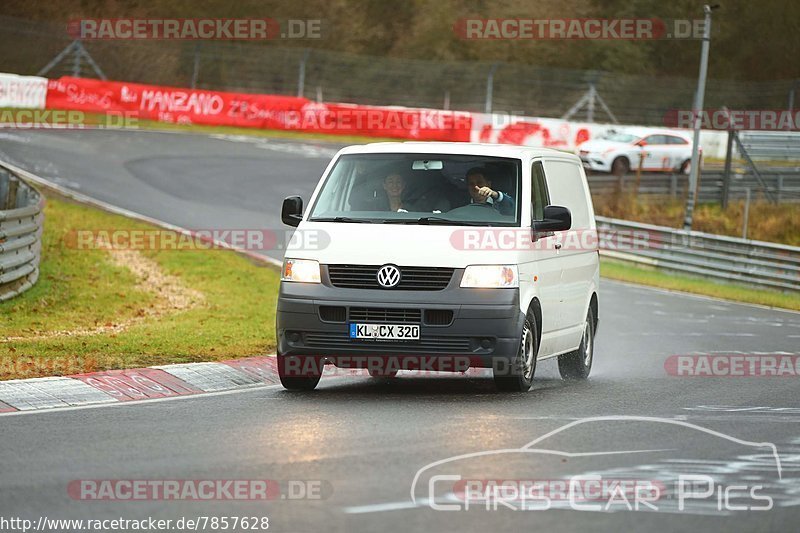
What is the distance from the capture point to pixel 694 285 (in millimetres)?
30578

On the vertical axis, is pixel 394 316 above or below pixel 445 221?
below

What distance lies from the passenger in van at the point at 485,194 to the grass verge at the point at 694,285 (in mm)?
16419

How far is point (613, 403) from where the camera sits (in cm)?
1155

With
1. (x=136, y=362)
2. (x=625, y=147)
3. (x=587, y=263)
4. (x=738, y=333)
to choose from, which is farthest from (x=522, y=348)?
A: (x=625, y=147)

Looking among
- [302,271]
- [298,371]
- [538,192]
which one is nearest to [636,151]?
[538,192]

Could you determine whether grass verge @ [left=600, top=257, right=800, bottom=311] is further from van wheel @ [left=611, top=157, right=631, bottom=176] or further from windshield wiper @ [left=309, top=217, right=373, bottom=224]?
windshield wiper @ [left=309, top=217, right=373, bottom=224]

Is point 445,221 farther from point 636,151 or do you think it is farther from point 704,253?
point 636,151

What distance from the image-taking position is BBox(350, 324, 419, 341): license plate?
37.1 feet

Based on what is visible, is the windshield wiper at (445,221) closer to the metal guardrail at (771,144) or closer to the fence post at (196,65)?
the metal guardrail at (771,144)

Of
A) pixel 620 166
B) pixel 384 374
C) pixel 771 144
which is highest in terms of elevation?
pixel 771 144

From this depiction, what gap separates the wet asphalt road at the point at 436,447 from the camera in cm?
697

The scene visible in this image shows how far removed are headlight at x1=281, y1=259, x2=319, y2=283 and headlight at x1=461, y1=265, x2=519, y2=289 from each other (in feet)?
3.80

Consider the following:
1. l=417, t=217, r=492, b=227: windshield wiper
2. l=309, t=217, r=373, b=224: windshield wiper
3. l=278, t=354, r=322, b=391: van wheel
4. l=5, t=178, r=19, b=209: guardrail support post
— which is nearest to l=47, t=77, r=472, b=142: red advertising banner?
l=5, t=178, r=19, b=209: guardrail support post

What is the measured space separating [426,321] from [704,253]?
21938 mm
